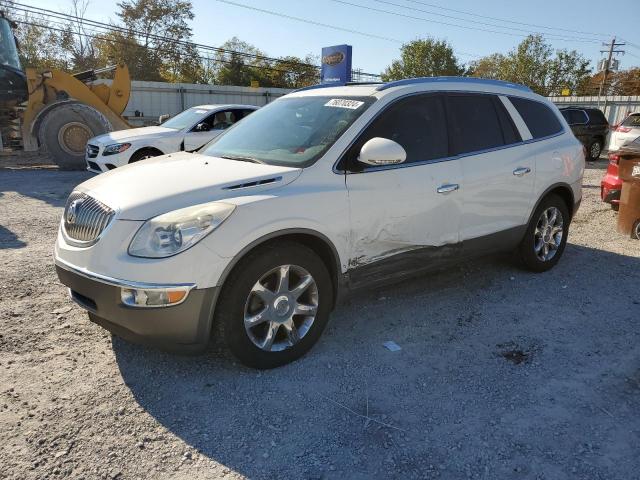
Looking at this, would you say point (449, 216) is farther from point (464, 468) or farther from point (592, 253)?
A: point (592, 253)

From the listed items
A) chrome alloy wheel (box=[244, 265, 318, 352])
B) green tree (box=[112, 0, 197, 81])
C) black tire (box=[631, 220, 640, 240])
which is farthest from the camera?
green tree (box=[112, 0, 197, 81])

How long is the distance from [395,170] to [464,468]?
212 centimetres

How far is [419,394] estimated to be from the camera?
3121mm

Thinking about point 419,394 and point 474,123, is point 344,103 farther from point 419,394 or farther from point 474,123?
point 419,394

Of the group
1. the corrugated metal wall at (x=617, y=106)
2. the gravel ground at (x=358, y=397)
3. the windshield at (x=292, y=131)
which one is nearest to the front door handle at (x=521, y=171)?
the gravel ground at (x=358, y=397)

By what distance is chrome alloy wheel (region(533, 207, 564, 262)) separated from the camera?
527 centimetres

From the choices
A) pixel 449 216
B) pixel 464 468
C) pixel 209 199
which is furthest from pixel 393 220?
pixel 464 468

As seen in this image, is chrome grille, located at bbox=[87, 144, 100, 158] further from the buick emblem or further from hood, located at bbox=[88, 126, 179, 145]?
the buick emblem

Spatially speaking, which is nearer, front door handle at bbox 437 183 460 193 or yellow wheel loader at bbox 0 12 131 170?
front door handle at bbox 437 183 460 193

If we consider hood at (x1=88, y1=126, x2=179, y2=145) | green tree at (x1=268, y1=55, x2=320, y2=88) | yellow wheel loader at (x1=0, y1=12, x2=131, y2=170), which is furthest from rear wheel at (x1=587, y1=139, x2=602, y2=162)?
green tree at (x1=268, y1=55, x2=320, y2=88)

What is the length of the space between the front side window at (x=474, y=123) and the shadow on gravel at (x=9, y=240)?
16.5 feet

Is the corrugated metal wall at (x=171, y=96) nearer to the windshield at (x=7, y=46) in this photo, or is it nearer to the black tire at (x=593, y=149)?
the windshield at (x=7, y=46)

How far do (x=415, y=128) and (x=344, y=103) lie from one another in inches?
24.1

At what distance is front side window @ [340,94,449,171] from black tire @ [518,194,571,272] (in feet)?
5.16
